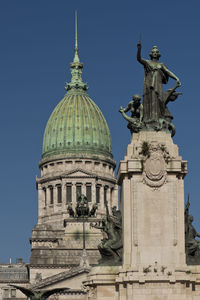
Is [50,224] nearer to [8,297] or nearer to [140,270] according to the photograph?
[8,297]

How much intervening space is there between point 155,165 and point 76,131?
117 m

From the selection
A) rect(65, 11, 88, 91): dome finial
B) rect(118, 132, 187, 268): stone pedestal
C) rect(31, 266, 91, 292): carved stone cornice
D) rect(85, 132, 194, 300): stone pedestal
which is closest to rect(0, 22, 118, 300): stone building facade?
rect(65, 11, 88, 91): dome finial

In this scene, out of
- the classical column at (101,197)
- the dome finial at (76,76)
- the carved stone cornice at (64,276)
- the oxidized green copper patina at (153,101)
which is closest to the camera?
the oxidized green copper patina at (153,101)

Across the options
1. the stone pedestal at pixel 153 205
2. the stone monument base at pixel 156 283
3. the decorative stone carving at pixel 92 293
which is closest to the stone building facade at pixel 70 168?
the decorative stone carving at pixel 92 293

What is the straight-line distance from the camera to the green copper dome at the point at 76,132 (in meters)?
168

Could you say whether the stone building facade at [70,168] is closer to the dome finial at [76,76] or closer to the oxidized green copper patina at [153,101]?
the dome finial at [76,76]

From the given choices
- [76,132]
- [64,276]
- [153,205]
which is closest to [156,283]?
[153,205]

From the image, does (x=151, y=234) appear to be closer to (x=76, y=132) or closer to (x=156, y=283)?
(x=156, y=283)

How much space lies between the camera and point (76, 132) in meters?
168

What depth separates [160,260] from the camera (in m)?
50.9

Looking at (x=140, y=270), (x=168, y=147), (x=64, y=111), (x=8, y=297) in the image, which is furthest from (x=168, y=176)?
(x=64, y=111)

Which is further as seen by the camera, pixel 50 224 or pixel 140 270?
pixel 50 224

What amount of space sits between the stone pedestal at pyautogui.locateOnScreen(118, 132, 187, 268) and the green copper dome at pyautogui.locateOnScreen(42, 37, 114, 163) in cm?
11588

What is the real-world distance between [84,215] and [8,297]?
16823 mm
